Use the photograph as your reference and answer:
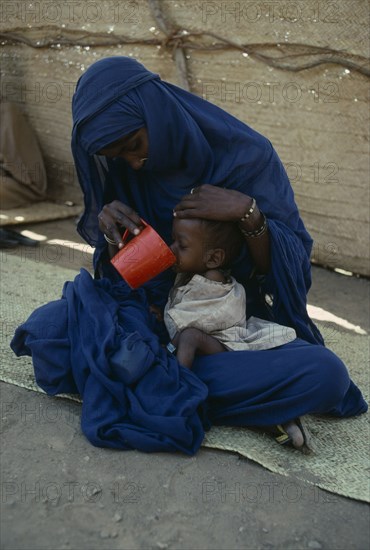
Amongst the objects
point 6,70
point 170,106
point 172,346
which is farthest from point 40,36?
point 172,346

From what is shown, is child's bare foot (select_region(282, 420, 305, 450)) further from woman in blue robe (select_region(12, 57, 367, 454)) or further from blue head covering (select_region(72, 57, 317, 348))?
blue head covering (select_region(72, 57, 317, 348))

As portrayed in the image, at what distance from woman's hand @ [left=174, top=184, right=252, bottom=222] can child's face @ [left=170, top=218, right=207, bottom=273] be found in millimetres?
41

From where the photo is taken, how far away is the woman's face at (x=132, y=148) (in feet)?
8.30

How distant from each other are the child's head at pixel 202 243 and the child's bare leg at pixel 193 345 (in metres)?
0.24

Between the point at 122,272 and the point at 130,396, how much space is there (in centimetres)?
44

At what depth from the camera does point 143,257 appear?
2494 mm

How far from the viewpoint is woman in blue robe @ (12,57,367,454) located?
2.38 metres

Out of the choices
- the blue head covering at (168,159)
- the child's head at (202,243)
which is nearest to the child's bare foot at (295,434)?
the blue head covering at (168,159)

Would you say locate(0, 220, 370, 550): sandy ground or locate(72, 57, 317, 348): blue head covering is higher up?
Result: locate(72, 57, 317, 348): blue head covering

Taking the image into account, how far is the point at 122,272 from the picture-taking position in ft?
8.32

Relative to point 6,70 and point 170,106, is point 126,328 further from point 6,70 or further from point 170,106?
point 6,70

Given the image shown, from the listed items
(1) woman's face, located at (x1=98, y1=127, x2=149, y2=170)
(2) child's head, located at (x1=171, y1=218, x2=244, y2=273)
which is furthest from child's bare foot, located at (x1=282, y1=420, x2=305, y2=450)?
(1) woman's face, located at (x1=98, y1=127, x2=149, y2=170)

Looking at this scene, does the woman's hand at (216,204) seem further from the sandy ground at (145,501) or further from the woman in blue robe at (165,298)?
the sandy ground at (145,501)

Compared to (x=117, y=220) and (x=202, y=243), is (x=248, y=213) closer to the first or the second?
(x=202, y=243)
